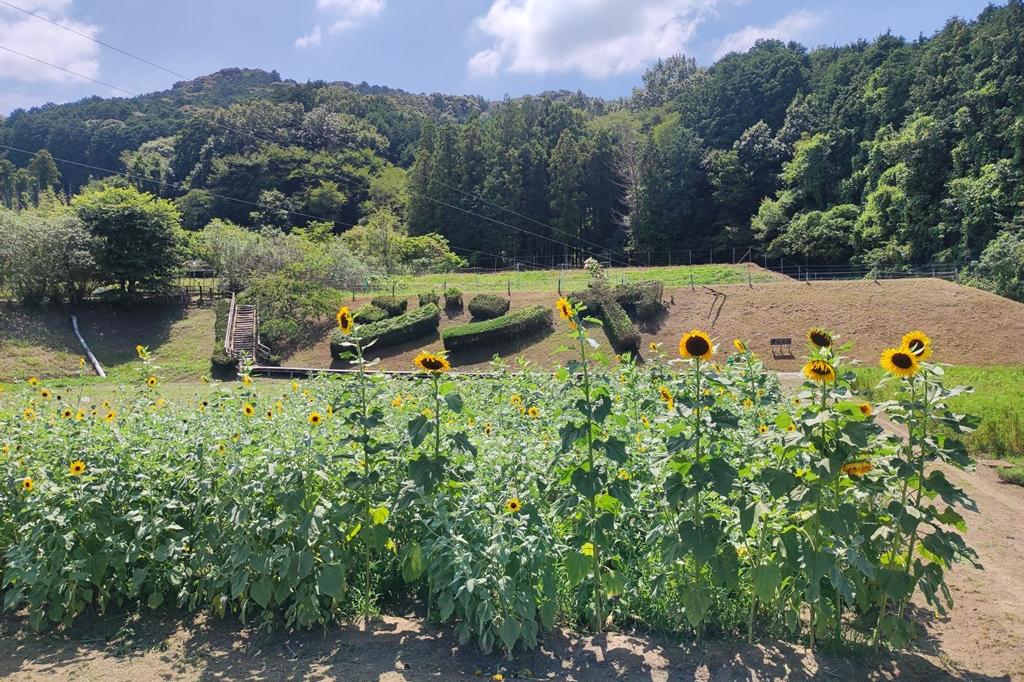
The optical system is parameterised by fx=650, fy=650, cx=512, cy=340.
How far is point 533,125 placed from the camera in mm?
61562

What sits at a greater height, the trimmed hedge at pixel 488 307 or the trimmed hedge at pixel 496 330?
the trimmed hedge at pixel 488 307

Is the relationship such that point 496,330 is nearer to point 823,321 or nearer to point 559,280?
point 559,280

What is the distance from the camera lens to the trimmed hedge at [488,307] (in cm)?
2488

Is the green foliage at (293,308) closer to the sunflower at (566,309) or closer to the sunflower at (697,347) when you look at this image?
the sunflower at (566,309)

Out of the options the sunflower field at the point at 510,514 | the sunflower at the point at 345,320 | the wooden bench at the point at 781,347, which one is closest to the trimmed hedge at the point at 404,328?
the wooden bench at the point at 781,347

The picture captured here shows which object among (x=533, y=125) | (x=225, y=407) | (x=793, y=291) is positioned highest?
(x=533, y=125)

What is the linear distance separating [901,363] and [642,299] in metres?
21.2

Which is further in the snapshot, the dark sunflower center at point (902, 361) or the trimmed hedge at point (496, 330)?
the trimmed hedge at point (496, 330)

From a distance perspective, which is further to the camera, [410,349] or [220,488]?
[410,349]

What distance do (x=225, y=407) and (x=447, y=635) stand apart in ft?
7.10

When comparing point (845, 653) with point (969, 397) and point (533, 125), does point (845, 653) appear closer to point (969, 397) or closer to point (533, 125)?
point (969, 397)

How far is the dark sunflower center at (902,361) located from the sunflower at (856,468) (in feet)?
1.63

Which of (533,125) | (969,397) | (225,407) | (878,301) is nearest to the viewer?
(225,407)

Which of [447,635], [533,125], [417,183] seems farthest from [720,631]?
[533,125]
